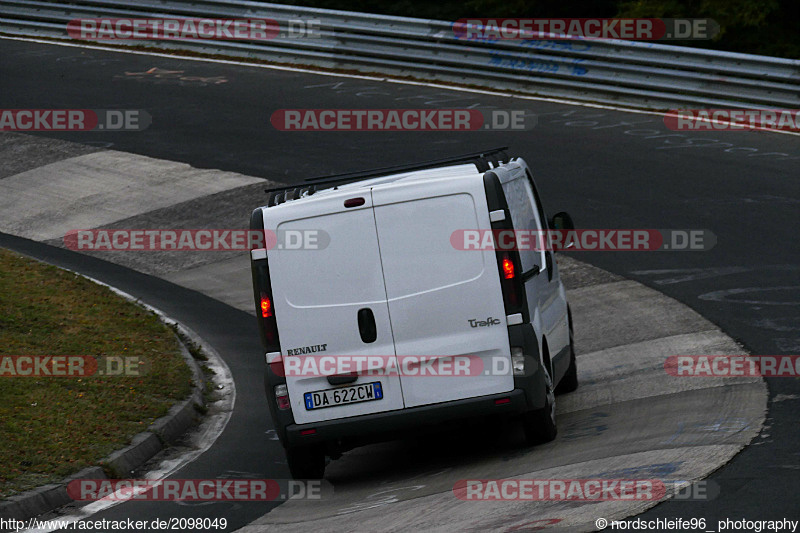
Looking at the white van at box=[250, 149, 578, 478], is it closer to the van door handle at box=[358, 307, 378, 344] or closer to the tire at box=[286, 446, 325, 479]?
the van door handle at box=[358, 307, 378, 344]

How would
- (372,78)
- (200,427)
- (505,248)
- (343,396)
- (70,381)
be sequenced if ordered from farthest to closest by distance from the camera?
(372,78), (70,381), (200,427), (343,396), (505,248)

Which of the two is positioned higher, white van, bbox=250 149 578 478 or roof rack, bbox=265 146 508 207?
roof rack, bbox=265 146 508 207

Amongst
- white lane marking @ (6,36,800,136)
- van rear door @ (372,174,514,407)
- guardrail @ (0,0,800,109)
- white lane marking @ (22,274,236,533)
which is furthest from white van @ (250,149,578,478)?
guardrail @ (0,0,800,109)

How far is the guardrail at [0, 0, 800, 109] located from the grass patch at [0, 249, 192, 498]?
34.2ft

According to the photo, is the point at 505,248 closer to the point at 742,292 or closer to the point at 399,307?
the point at 399,307

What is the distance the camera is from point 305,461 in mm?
8844

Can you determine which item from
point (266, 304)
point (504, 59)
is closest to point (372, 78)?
point (504, 59)

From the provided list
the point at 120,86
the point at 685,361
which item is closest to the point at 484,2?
the point at 120,86

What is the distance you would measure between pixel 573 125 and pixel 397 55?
17.8ft

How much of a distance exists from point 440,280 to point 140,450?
3071mm

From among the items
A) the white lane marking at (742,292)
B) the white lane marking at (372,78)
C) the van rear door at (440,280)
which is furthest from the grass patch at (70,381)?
the white lane marking at (372,78)

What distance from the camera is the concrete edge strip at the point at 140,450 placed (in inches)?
330

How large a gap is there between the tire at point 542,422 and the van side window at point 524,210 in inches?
33.8

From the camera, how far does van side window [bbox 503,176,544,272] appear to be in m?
8.84
